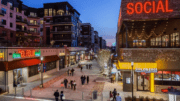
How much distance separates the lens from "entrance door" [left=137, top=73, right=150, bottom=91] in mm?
18469

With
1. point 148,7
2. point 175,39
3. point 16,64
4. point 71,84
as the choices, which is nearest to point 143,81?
point 175,39

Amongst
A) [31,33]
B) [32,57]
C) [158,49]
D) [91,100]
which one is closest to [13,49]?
[32,57]

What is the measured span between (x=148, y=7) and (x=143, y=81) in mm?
10296

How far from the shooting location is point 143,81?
18469 millimetres

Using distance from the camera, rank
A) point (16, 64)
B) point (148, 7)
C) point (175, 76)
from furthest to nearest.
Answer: point (16, 64), point (175, 76), point (148, 7)

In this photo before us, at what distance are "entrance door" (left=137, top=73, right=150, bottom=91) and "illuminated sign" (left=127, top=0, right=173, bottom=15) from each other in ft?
29.2

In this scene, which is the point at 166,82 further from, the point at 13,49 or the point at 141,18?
the point at 13,49

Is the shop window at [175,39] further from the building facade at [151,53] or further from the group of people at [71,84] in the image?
the group of people at [71,84]

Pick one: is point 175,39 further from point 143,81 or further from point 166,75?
point 143,81

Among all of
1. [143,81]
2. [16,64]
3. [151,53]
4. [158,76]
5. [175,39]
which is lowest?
[143,81]

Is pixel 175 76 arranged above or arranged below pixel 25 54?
below

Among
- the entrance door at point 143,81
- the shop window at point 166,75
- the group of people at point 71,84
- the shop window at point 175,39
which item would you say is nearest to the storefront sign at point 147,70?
the entrance door at point 143,81

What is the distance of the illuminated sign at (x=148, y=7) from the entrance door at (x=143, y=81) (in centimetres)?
890

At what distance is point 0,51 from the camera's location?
18438 millimetres
